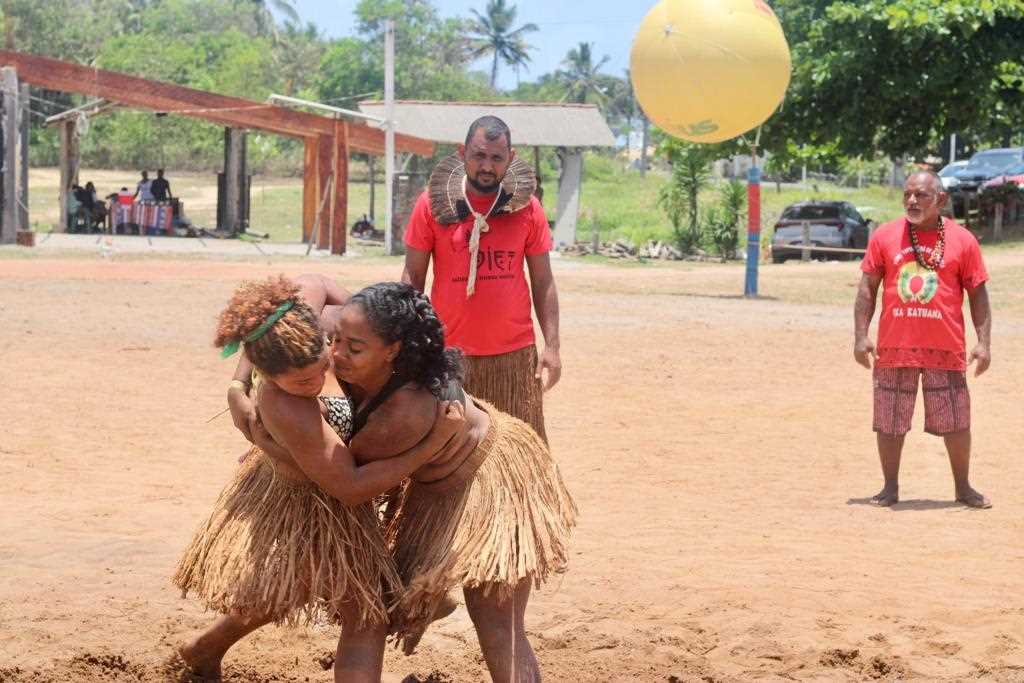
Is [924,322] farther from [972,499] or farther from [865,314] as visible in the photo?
[972,499]

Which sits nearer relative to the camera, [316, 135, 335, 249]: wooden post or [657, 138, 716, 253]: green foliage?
[316, 135, 335, 249]: wooden post

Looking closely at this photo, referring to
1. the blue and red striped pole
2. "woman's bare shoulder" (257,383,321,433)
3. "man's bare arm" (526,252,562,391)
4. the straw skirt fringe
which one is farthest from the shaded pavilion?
"woman's bare shoulder" (257,383,321,433)

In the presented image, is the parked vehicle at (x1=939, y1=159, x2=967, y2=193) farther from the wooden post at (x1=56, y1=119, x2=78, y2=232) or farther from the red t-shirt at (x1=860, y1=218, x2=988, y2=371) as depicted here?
the red t-shirt at (x1=860, y1=218, x2=988, y2=371)

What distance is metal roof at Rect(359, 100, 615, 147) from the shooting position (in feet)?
110

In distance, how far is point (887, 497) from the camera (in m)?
7.43

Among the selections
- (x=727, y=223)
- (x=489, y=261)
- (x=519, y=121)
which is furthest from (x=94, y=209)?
(x=489, y=261)

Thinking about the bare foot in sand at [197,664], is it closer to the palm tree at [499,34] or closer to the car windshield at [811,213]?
the car windshield at [811,213]

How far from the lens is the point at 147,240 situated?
97.8ft

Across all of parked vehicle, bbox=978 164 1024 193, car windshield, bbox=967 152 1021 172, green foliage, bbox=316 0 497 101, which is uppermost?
green foliage, bbox=316 0 497 101

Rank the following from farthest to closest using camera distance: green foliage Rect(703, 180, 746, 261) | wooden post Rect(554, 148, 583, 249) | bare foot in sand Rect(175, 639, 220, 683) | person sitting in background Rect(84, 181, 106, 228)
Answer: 1. wooden post Rect(554, 148, 583, 249)
2. person sitting in background Rect(84, 181, 106, 228)
3. green foliage Rect(703, 180, 746, 261)
4. bare foot in sand Rect(175, 639, 220, 683)

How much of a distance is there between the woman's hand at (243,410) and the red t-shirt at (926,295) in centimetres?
389

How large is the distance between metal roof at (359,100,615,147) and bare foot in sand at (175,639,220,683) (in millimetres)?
28508

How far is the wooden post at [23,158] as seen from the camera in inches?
1062

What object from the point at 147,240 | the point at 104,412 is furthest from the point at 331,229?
the point at 104,412
